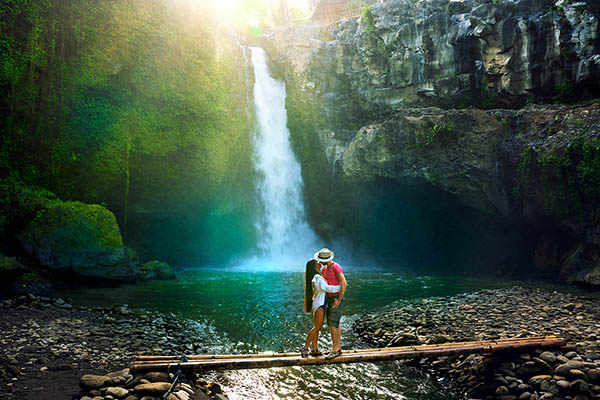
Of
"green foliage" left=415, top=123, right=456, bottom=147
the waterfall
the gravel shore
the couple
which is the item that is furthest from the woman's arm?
the waterfall

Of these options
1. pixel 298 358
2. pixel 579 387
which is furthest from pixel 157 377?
pixel 579 387

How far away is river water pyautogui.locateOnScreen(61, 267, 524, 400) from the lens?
6184 millimetres

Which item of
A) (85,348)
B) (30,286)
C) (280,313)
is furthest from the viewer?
(30,286)

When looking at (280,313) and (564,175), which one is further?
(564,175)

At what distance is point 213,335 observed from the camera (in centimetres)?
873

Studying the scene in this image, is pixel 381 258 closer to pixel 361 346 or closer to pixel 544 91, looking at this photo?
pixel 544 91

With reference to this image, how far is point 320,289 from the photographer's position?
5.46 meters

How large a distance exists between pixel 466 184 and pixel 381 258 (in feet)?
26.2

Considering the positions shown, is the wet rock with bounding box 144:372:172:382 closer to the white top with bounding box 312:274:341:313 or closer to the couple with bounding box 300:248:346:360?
the couple with bounding box 300:248:346:360

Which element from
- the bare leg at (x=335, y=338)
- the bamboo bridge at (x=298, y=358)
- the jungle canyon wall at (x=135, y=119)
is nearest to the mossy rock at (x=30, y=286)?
the jungle canyon wall at (x=135, y=119)

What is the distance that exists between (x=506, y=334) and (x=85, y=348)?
8.42 m

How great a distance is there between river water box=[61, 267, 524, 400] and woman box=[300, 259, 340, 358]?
103 centimetres

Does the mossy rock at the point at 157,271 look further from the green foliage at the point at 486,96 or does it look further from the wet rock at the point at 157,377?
the green foliage at the point at 486,96

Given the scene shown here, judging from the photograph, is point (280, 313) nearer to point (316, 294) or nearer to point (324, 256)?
point (316, 294)
